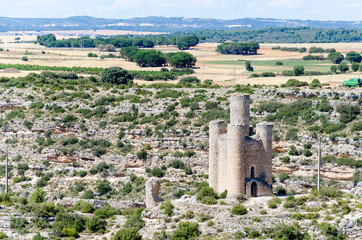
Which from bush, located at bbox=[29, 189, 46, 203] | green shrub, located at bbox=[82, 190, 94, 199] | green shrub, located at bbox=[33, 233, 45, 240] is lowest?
green shrub, located at bbox=[82, 190, 94, 199]

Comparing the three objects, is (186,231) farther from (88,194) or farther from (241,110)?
(88,194)

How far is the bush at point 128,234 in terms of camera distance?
30.0 meters

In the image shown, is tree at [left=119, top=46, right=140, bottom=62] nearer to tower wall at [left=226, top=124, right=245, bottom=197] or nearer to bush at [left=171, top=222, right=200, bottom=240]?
tower wall at [left=226, top=124, right=245, bottom=197]

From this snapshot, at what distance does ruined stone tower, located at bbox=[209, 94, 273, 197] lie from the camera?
31.9 metres

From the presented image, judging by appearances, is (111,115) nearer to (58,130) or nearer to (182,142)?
(58,130)

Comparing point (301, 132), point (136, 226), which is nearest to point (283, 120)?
point (301, 132)

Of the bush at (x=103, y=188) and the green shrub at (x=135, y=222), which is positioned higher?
the green shrub at (x=135, y=222)

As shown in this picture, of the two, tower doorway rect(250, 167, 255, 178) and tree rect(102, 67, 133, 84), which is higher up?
tree rect(102, 67, 133, 84)

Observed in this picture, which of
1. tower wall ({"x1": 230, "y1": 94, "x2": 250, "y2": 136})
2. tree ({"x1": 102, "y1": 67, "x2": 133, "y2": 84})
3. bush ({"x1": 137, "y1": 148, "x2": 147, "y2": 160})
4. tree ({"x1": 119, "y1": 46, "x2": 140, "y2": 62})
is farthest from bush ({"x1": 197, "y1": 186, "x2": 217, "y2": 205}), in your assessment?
tree ({"x1": 119, "y1": 46, "x2": 140, "y2": 62})

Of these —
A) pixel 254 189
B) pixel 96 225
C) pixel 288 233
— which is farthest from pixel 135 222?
pixel 288 233

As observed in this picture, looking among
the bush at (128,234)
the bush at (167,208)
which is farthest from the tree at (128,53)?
the bush at (128,234)

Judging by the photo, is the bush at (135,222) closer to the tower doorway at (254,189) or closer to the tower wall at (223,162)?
the tower wall at (223,162)

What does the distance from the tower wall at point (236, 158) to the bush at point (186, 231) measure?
3.29 meters

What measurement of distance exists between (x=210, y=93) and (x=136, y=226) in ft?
104
